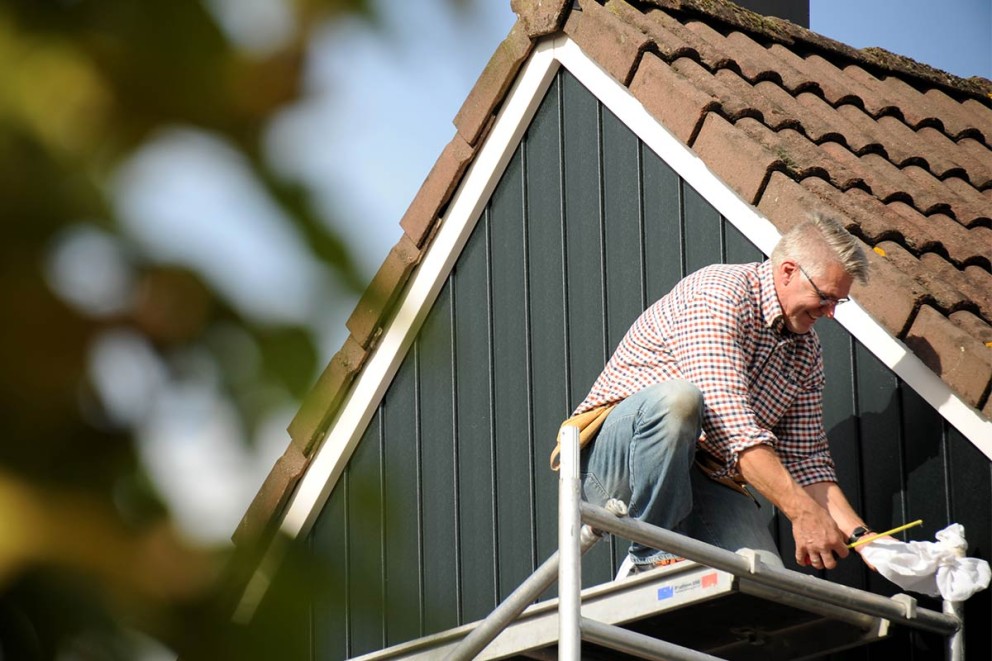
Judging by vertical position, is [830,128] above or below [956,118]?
below

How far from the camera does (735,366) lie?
4.05 m

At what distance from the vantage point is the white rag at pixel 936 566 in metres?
4.05

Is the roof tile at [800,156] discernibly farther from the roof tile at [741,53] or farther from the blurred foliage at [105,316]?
the blurred foliage at [105,316]

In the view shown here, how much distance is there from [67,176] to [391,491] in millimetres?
193

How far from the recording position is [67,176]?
1.72 feet

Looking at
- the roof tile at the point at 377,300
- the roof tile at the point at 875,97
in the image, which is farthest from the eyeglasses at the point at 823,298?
the roof tile at the point at 377,300

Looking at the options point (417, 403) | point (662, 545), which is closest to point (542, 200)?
point (417, 403)

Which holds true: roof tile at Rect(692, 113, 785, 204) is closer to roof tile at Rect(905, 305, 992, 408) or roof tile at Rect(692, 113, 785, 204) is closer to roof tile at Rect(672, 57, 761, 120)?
roof tile at Rect(672, 57, 761, 120)

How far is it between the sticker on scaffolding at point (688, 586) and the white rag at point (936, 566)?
0.60 m

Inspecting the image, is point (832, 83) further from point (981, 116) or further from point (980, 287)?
point (980, 287)

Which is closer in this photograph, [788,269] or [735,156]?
[788,269]

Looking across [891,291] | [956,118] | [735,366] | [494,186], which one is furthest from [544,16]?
[735,366]

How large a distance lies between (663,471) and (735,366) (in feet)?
1.21

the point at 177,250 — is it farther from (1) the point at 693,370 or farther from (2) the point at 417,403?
(2) the point at 417,403
